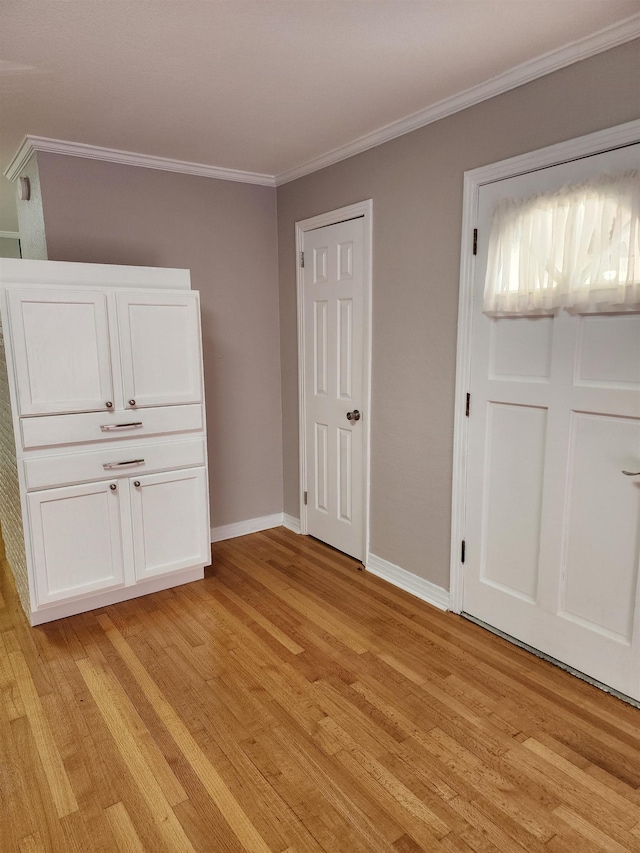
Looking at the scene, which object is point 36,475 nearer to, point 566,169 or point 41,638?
point 41,638

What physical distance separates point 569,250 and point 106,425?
2.23m

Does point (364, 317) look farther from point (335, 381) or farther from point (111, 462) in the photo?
point (111, 462)

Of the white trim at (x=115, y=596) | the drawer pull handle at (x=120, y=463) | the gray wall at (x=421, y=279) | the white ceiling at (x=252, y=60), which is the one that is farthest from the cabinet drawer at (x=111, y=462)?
the white ceiling at (x=252, y=60)

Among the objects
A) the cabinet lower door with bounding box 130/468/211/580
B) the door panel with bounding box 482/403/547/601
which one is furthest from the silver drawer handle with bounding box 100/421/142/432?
the door panel with bounding box 482/403/547/601

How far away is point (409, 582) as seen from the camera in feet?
10.1

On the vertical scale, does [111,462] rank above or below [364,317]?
below

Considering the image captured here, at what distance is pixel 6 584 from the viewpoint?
322 centimetres

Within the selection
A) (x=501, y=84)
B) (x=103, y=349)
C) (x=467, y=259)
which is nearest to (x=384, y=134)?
(x=501, y=84)

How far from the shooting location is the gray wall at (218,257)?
3.13m

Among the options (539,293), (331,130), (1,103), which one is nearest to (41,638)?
(1,103)

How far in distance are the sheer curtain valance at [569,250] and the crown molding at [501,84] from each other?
0.45m

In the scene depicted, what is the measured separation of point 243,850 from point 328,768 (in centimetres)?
38

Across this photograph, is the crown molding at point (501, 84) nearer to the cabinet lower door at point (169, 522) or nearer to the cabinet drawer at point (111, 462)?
the cabinet drawer at point (111, 462)

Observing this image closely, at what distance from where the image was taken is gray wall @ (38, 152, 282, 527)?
10.3 feet
